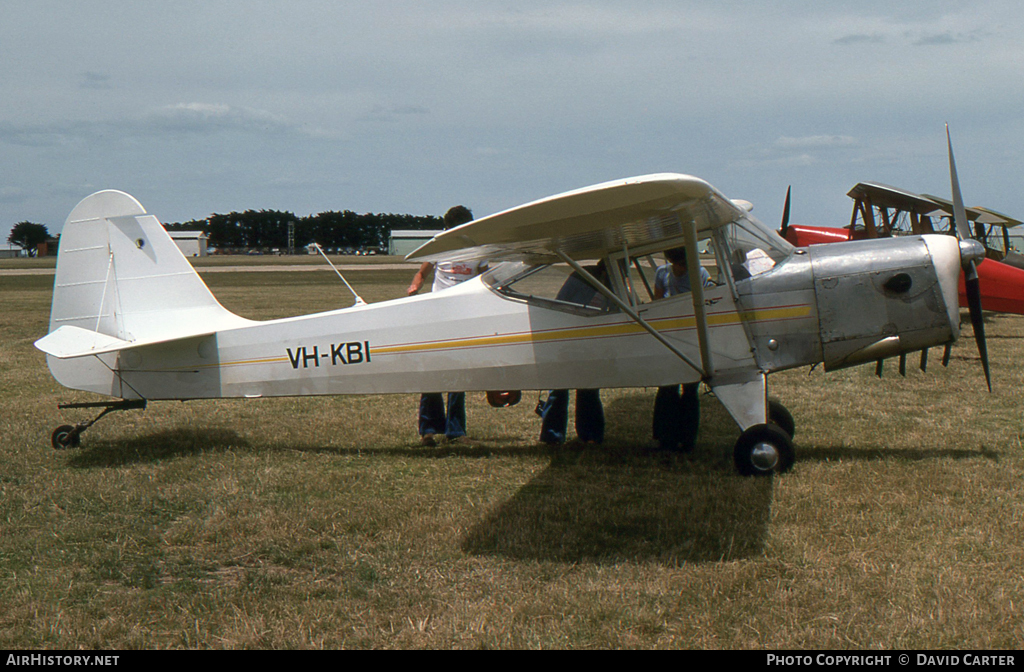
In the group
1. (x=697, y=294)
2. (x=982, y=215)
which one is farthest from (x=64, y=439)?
(x=982, y=215)

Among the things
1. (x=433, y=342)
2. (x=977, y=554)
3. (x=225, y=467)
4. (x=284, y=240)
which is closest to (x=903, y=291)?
(x=977, y=554)

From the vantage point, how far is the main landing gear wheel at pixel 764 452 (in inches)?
209

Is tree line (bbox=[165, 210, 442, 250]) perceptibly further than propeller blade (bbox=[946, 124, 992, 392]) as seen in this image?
Yes

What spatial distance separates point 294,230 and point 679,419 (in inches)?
5117

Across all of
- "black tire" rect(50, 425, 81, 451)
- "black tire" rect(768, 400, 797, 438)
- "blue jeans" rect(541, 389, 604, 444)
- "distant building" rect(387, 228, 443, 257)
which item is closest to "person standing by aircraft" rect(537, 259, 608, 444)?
"blue jeans" rect(541, 389, 604, 444)

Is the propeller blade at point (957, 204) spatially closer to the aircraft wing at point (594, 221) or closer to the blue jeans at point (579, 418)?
the aircraft wing at point (594, 221)

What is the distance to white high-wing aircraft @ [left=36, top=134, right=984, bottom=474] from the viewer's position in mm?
5434

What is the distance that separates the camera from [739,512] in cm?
465

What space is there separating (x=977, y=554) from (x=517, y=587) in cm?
240

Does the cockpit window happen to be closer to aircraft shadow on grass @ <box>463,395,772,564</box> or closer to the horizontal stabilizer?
aircraft shadow on grass @ <box>463,395,772,564</box>

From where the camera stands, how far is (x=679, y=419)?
6.21m

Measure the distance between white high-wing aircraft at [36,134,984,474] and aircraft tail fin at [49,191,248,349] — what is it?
1 cm

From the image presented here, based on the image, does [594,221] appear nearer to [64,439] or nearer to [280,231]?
[64,439]
